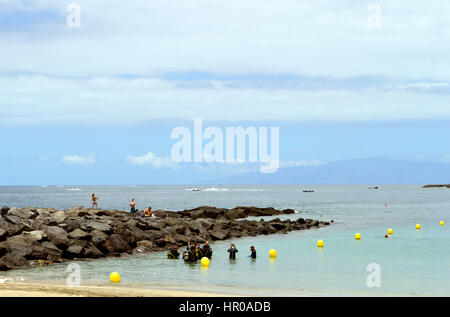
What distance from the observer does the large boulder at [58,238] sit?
1289 inches

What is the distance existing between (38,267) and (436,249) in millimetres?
26651

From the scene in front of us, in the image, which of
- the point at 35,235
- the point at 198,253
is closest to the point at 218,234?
the point at 198,253

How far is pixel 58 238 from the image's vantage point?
108 feet

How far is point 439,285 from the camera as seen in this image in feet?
82.9

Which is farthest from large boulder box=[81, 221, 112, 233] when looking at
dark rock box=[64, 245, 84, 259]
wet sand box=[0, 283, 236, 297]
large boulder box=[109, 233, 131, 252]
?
wet sand box=[0, 283, 236, 297]

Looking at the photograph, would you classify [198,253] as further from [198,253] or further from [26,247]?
[26,247]

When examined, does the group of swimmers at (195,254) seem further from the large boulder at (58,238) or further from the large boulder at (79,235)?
the large boulder at (58,238)

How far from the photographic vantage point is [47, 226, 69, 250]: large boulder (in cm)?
3275

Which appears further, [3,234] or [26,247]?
[3,234]

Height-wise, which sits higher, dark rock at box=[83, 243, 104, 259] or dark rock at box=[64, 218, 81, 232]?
dark rock at box=[64, 218, 81, 232]

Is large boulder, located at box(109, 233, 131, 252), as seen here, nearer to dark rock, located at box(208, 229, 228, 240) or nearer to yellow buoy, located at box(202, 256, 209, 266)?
yellow buoy, located at box(202, 256, 209, 266)

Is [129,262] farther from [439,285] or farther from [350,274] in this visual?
[439,285]

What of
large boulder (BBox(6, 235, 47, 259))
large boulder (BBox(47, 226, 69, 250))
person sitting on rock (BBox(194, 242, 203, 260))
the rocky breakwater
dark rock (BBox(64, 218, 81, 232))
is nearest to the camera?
large boulder (BBox(6, 235, 47, 259))
